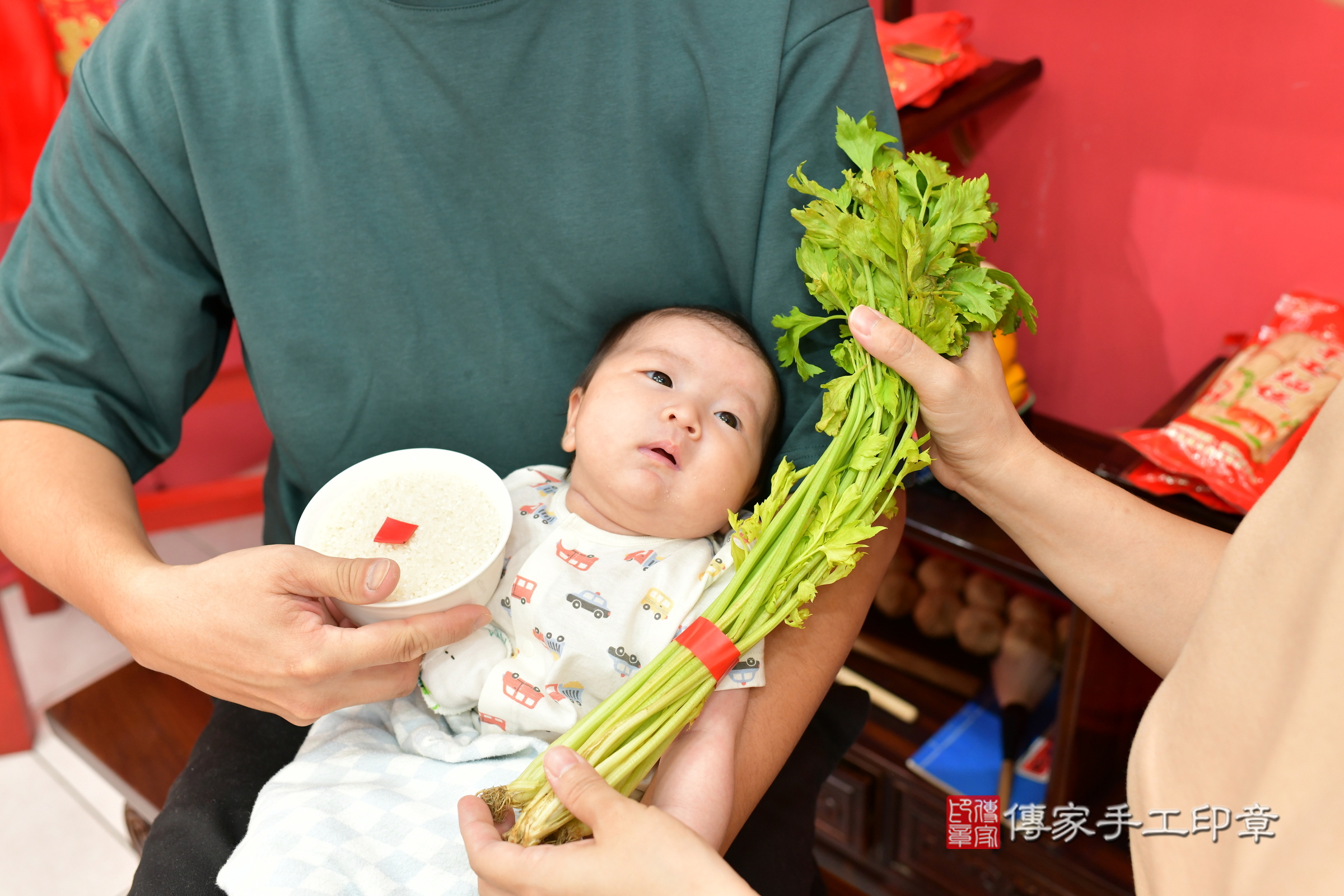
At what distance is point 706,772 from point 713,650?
0.44 feet

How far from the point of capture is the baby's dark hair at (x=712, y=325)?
4.12ft

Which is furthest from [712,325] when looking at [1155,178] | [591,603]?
[1155,178]

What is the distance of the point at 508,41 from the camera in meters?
1.12

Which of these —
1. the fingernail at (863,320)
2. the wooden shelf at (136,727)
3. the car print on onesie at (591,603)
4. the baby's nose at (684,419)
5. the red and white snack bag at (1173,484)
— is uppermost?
the fingernail at (863,320)

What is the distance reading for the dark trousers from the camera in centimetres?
107

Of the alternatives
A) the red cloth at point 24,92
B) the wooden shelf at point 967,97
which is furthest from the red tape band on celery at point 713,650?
the red cloth at point 24,92

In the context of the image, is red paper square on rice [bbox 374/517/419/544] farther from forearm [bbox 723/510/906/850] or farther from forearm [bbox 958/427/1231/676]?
forearm [bbox 958/427/1231/676]

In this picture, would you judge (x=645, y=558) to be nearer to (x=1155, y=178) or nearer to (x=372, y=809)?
(x=372, y=809)

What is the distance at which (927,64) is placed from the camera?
1896mm

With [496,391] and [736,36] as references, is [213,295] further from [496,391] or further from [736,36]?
[736,36]

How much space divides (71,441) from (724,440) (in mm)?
→ 761

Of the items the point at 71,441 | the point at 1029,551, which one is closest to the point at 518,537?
the point at 71,441

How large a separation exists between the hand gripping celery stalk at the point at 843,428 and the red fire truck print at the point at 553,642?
17 cm

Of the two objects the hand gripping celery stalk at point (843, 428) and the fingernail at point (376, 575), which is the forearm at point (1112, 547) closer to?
the hand gripping celery stalk at point (843, 428)
